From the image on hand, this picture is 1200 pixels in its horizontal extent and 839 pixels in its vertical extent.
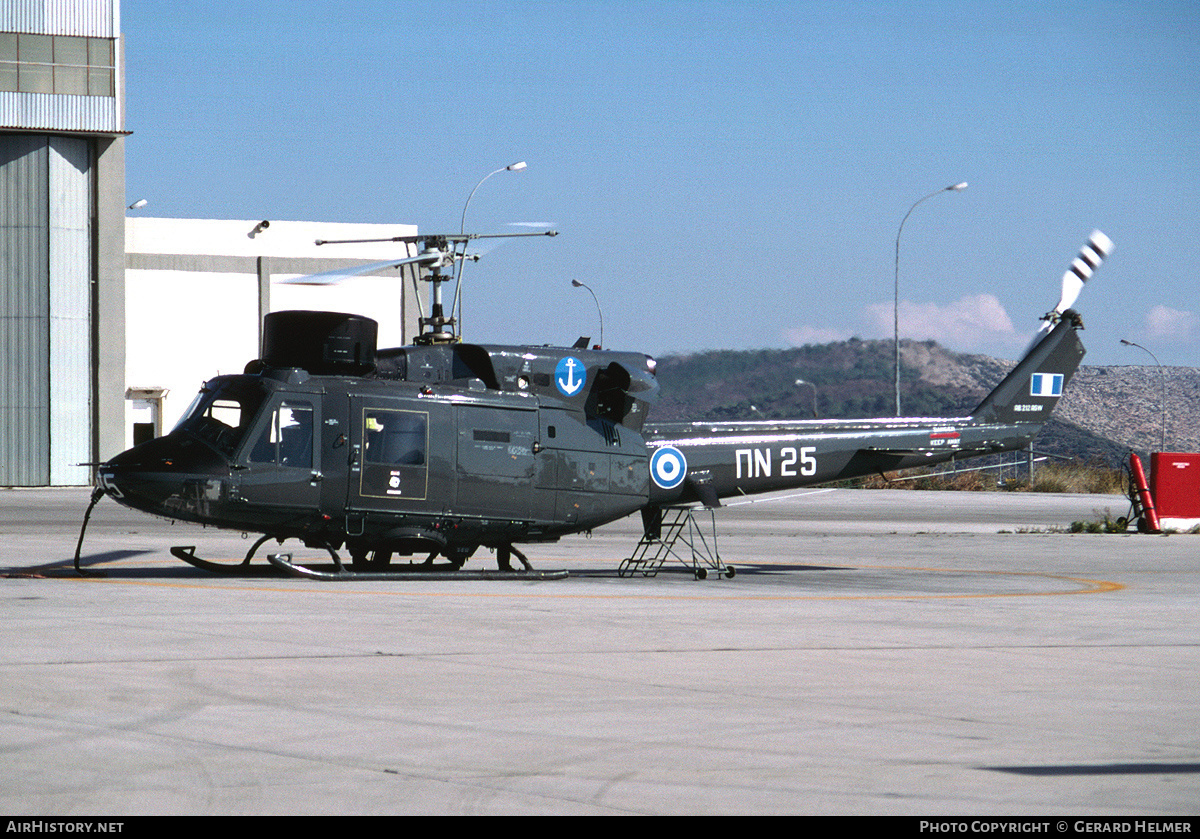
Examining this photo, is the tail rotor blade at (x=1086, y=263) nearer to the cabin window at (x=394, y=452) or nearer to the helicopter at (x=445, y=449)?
the helicopter at (x=445, y=449)

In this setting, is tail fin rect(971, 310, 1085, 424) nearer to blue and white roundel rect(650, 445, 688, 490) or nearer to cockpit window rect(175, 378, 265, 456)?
blue and white roundel rect(650, 445, 688, 490)

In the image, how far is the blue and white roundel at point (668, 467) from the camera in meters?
18.3

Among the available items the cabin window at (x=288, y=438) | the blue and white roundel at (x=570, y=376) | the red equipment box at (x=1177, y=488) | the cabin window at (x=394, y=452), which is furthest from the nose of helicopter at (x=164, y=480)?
the red equipment box at (x=1177, y=488)

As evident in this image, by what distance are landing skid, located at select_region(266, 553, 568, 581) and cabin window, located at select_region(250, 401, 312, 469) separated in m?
1.22

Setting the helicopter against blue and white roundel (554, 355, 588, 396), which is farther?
blue and white roundel (554, 355, 588, 396)

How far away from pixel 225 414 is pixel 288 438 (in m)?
0.83

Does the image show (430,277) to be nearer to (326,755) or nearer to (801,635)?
(801,635)

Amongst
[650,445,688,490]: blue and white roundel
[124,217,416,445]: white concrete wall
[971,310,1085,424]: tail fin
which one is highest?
[124,217,416,445]: white concrete wall

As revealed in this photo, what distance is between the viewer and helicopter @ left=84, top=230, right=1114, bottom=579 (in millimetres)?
15430

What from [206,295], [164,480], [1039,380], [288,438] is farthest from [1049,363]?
[206,295]

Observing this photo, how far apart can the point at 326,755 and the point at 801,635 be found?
6.13 metres

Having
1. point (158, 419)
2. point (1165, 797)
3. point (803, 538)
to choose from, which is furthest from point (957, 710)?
point (158, 419)

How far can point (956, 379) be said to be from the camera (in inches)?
4422

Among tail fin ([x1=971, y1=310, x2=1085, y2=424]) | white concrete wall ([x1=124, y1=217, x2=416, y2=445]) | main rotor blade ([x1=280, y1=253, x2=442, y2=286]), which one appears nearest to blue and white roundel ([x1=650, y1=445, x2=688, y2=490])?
main rotor blade ([x1=280, y1=253, x2=442, y2=286])
